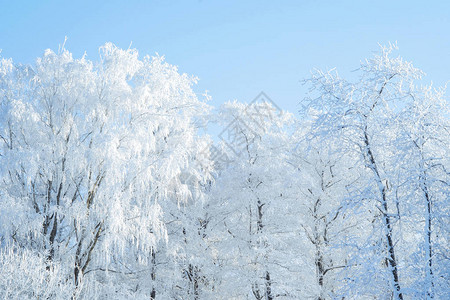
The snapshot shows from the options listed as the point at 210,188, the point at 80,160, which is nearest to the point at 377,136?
the point at 80,160

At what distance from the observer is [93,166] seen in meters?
10.1

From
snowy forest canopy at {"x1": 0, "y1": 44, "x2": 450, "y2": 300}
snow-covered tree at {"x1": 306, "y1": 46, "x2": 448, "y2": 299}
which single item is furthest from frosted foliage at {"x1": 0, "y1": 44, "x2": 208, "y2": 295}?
snow-covered tree at {"x1": 306, "y1": 46, "x2": 448, "y2": 299}

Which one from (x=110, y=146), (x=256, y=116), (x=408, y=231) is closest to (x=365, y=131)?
(x=408, y=231)

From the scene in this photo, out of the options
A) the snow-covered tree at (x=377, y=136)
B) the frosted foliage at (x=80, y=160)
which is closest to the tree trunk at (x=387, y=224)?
the snow-covered tree at (x=377, y=136)

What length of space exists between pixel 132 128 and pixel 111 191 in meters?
2.06

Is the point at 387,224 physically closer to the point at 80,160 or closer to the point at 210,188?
the point at 80,160

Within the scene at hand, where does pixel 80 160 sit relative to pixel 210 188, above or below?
below

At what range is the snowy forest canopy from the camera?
6.52 metres

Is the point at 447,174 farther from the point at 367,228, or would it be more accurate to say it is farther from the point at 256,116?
the point at 256,116

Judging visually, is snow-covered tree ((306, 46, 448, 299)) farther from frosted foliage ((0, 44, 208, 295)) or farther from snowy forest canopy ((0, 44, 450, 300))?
frosted foliage ((0, 44, 208, 295))

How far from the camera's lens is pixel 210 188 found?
50.2 feet

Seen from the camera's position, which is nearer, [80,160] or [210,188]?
[80,160]

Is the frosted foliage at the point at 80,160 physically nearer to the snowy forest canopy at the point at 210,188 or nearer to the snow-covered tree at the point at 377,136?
the snowy forest canopy at the point at 210,188

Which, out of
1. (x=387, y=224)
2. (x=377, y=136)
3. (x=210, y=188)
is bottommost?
(x=387, y=224)
